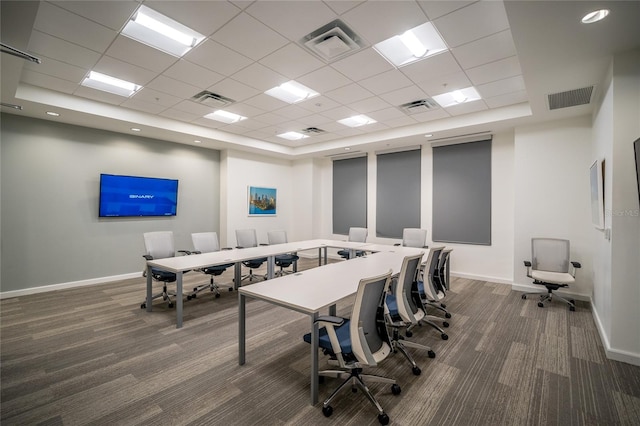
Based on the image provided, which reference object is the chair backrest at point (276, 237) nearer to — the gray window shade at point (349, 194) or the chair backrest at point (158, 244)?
the chair backrest at point (158, 244)

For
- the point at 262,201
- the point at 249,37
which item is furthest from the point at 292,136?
the point at 249,37

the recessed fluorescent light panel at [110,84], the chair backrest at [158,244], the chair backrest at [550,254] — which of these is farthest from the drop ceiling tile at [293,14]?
the chair backrest at [550,254]

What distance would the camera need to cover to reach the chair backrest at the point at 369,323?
1851 millimetres

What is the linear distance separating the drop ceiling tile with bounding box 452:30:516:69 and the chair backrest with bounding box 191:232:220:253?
460cm

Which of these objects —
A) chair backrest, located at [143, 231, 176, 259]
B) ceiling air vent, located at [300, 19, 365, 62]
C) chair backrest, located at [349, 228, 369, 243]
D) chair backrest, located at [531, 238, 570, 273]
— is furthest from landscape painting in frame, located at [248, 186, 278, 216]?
chair backrest, located at [531, 238, 570, 273]

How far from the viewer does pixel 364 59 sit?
3.14 metres

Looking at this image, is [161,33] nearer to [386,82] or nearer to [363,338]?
[386,82]

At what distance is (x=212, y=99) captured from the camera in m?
4.29

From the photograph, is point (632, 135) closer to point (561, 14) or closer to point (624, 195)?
point (624, 195)

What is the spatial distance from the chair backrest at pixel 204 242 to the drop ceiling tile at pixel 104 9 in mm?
3176

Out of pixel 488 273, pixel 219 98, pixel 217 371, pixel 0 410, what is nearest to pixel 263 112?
pixel 219 98

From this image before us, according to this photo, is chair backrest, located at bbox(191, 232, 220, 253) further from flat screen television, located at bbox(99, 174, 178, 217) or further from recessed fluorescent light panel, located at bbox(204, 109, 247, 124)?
recessed fluorescent light panel, located at bbox(204, 109, 247, 124)

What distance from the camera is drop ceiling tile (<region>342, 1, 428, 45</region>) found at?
91.9 inches

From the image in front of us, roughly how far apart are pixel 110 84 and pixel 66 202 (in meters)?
2.42
